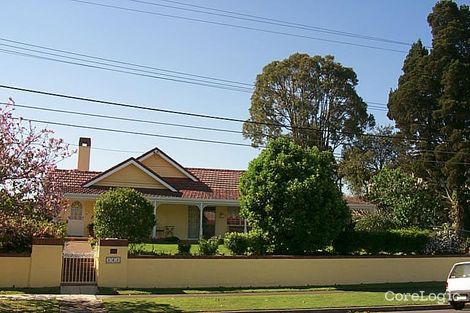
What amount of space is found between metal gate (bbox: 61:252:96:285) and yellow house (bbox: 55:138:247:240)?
530 inches

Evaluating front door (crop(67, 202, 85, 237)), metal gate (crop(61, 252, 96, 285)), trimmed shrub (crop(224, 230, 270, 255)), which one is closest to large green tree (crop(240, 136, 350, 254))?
trimmed shrub (crop(224, 230, 270, 255))

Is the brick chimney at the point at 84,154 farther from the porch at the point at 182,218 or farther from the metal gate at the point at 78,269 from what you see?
the metal gate at the point at 78,269

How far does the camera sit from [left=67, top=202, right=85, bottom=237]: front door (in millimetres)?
33375

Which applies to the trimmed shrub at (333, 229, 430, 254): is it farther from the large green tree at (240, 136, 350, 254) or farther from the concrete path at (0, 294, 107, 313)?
the concrete path at (0, 294, 107, 313)

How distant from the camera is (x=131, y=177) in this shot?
35250mm

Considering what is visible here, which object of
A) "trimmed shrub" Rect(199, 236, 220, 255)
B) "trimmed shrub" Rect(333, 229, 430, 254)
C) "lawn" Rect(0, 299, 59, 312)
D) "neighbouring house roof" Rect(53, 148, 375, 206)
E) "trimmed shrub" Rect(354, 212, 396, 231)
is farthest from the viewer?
"neighbouring house roof" Rect(53, 148, 375, 206)

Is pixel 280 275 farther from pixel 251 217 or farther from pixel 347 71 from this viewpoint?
pixel 347 71

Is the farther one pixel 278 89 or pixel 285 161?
pixel 278 89

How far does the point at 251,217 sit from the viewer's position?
2258cm

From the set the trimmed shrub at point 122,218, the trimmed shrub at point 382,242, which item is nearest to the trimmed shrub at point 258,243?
the trimmed shrub at point 382,242

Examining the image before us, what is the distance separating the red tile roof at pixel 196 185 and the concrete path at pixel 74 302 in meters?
16.3

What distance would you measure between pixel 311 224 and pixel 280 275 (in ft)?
7.68

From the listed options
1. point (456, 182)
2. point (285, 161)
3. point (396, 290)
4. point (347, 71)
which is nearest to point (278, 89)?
point (347, 71)

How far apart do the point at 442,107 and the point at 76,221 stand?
2407cm
